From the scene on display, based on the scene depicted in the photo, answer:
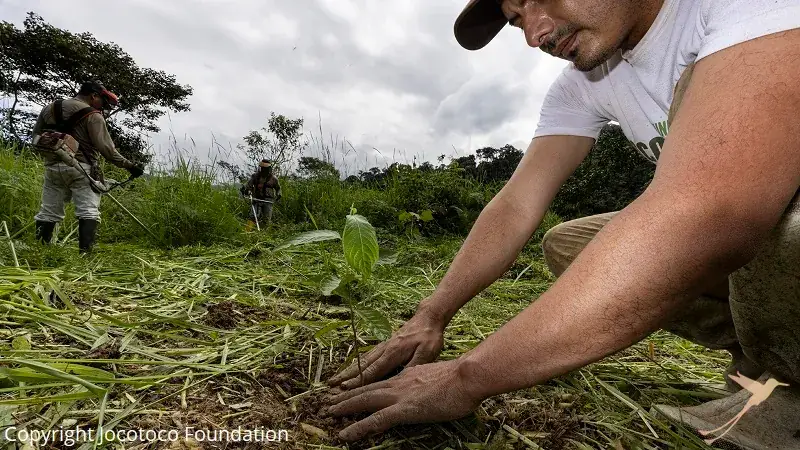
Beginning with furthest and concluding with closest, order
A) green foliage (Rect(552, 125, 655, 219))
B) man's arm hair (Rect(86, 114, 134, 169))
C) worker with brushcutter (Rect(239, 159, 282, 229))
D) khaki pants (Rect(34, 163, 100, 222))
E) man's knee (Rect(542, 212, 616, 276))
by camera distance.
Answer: green foliage (Rect(552, 125, 655, 219))
worker with brushcutter (Rect(239, 159, 282, 229))
man's arm hair (Rect(86, 114, 134, 169))
khaki pants (Rect(34, 163, 100, 222))
man's knee (Rect(542, 212, 616, 276))

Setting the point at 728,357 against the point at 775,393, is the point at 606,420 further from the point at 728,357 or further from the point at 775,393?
the point at 728,357

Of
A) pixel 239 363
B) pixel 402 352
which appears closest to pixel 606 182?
pixel 402 352

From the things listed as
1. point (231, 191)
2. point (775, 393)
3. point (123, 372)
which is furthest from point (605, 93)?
point (231, 191)

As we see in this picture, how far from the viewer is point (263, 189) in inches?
287

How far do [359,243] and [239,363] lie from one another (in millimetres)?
505

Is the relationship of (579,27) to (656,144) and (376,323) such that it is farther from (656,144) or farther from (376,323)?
(376,323)

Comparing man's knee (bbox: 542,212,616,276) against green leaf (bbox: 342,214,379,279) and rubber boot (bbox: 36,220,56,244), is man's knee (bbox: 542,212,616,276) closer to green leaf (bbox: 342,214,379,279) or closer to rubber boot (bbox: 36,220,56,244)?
green leaf (bbox: 342,214,379,279)

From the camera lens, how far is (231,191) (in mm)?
6586

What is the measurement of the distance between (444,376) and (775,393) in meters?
0.98

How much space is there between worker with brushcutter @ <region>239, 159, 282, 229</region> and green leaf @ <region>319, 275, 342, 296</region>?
529 centimetres

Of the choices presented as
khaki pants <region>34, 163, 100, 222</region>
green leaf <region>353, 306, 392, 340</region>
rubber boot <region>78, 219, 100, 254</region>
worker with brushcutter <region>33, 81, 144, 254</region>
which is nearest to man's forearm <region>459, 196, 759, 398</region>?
green leaf <region>353, 306, 392, 340</region>

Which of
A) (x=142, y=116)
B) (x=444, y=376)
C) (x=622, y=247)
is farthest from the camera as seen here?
(x=142, y=116)

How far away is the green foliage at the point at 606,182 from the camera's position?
10.5m

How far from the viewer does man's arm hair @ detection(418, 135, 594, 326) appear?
1.34 meters
